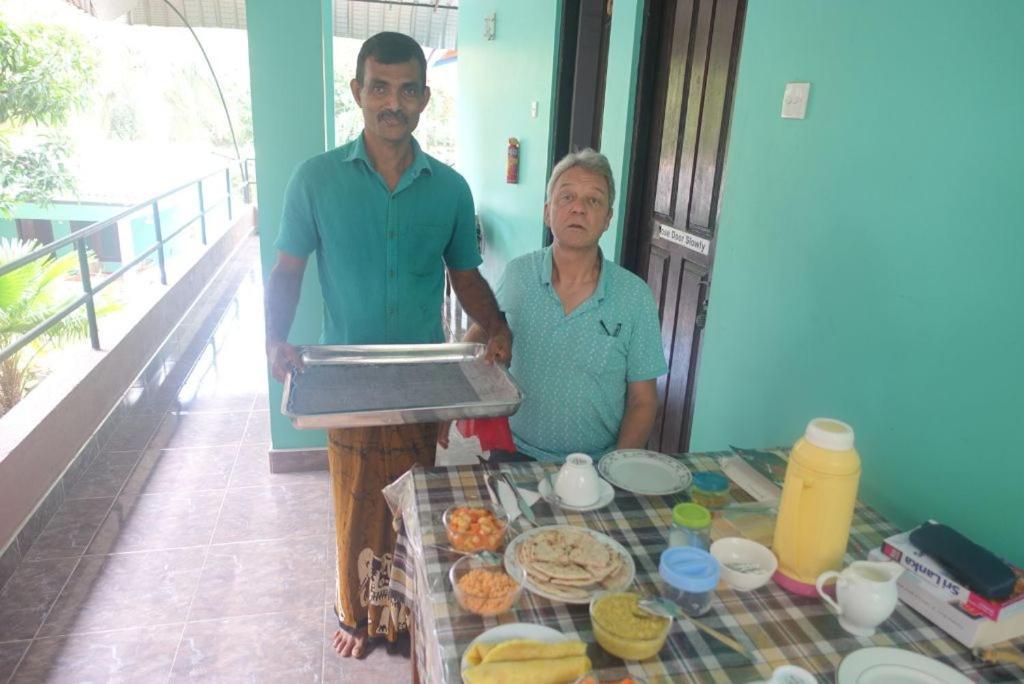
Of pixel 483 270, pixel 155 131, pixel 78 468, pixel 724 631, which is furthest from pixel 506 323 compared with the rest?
pixel 155 131

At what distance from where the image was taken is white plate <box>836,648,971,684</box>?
746 millimetres

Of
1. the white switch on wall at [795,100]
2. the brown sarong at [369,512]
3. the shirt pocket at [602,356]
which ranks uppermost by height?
the white switch on wall at [795,100]

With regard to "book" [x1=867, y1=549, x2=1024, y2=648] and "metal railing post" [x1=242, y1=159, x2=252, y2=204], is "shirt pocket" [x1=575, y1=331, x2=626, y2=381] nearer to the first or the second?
"book" [x1=867, y1=549, x2=1024, y2=648]

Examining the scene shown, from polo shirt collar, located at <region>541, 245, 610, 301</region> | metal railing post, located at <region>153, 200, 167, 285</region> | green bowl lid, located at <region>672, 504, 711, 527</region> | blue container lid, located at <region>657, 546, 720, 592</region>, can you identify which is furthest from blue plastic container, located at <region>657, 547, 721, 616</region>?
metal railing post, located at <region>153, 200, 167, 285</region>

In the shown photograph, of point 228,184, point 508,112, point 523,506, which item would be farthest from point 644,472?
point 228,184

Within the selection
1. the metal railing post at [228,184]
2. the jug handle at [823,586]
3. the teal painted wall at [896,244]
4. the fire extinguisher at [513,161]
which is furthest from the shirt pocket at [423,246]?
the metal railing post at [228,184]

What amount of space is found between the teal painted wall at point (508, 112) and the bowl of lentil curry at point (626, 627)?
283 centimetres

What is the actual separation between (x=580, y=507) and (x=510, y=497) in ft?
0.38

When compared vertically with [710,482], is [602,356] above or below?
above

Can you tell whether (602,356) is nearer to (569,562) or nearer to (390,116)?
(569,562)

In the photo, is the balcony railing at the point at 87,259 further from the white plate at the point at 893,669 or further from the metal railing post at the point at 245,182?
the metal railing post at the point at 245,182

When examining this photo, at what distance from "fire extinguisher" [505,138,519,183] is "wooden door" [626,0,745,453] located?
166 cm

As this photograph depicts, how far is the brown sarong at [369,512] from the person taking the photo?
62.4 inches

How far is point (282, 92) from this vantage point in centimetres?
227
